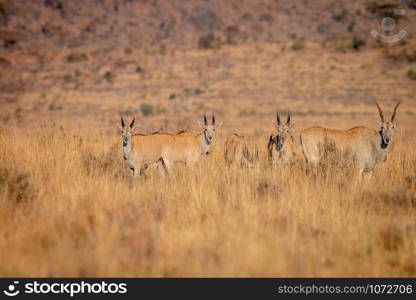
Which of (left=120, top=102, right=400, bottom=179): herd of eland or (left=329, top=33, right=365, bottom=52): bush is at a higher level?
(left=329, top=33, right=365, bottom=52): bush

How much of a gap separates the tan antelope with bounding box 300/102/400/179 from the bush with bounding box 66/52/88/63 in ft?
122

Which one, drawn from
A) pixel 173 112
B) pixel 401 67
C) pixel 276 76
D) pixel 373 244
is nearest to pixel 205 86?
pixel 276 76

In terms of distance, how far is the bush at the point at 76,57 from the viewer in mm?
45688

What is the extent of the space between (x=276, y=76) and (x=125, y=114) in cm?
1311

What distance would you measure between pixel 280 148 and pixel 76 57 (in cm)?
3705

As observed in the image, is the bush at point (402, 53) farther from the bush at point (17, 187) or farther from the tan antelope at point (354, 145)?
the bush at point (17, 187)

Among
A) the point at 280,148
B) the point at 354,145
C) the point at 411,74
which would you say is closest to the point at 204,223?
the point at 354,145

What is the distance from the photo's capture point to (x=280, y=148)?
11.8 meters

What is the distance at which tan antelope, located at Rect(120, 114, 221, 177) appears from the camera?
35.2ft

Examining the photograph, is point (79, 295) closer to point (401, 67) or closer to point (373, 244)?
point (373, 244)

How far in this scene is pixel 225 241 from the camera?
20.3 feet

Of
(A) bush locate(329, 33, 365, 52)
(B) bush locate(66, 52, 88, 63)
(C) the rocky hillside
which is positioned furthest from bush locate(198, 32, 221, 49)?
(B) bush locate(66, 52, 88, 63)

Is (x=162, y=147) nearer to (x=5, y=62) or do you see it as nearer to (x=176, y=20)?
(x=5, y=62)

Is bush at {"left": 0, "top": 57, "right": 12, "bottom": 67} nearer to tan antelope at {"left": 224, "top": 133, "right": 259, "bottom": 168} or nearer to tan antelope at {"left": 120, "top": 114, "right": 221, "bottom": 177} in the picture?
tan antelope at {"left": 120, "top": 114, "right": 221, "bottom": 177}
